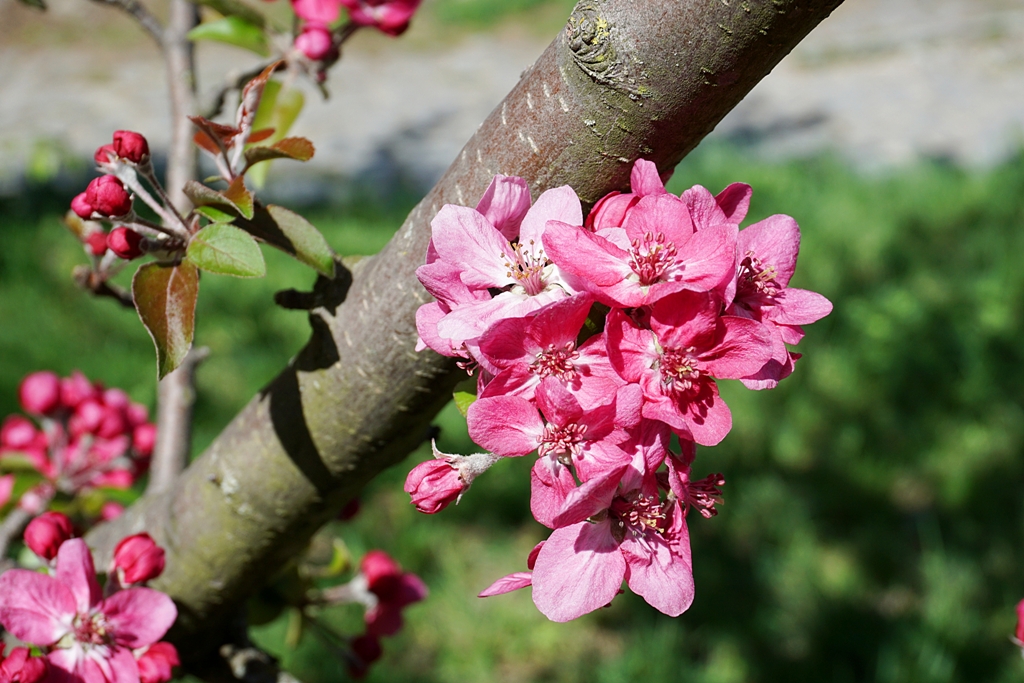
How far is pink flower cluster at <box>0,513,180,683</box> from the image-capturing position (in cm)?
80

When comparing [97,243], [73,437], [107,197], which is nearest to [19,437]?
[73,437]

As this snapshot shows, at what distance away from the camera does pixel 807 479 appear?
2.81 m

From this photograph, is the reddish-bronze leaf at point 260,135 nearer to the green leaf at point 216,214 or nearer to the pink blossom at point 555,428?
the green leaf at point 216,214

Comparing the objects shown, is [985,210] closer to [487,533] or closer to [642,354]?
[487,533]

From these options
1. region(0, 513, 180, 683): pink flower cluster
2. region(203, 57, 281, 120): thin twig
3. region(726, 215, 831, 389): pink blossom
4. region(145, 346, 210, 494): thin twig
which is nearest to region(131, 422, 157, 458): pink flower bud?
region(145, 346, 210, 494): thin twig

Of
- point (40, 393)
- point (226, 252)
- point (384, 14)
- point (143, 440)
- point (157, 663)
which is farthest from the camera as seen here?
point (143, 440)

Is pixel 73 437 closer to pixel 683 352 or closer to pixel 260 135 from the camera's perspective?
pixel 260 135

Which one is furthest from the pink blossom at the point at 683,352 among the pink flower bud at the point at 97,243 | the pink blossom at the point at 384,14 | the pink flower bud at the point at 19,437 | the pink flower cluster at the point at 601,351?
the pink flower bud at the point at 19,437

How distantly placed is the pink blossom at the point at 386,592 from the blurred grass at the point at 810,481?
101 centimetres

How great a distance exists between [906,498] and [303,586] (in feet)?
7.21

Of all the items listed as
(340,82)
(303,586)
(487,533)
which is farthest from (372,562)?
(340,82)

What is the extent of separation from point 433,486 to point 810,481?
2375 mm

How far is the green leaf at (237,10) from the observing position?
1187mm

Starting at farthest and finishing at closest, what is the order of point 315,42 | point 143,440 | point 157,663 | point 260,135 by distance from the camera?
point 143,440, point 315,42, point 260,135, point 157,663
